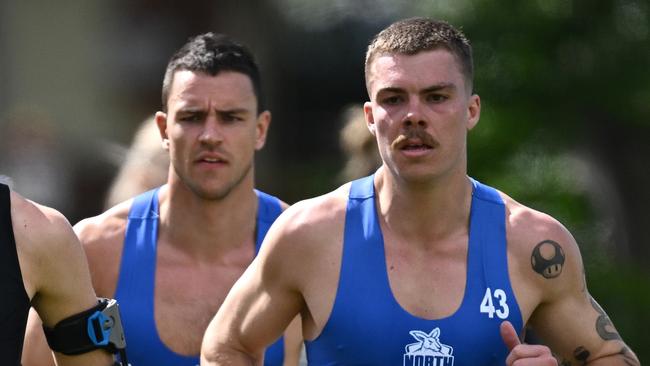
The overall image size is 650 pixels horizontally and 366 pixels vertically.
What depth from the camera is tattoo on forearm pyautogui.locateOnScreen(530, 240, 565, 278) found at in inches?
251

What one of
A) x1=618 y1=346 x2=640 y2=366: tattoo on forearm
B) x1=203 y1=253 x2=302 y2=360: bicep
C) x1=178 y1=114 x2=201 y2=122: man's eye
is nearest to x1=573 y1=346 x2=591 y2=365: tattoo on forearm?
x1=618 y1=346 x2=640 y2=366: tattoo on forearm

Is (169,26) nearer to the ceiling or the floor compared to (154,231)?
nearer to the ceiling

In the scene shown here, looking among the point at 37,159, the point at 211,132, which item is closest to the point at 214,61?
the point at 211,132

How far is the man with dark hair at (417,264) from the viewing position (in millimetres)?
6309

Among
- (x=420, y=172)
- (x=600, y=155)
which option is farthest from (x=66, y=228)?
(x=600, y=155)

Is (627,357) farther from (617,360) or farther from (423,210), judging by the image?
(423,210)

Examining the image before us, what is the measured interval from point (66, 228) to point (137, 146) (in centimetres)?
354

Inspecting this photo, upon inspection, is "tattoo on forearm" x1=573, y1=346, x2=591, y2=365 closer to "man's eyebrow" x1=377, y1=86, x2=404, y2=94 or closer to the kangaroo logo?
the kangaroo logo

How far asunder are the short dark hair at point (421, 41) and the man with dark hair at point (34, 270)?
1429mm

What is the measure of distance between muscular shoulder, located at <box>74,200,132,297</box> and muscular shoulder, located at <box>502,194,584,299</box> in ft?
5.69

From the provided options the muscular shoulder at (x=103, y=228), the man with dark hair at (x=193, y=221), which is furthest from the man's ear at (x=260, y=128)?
the muscular shoulder at (x=103, y=228)

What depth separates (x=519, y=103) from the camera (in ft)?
35.1

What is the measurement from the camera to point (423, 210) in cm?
652

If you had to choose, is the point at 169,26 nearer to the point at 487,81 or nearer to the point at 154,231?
the point at 487,81
